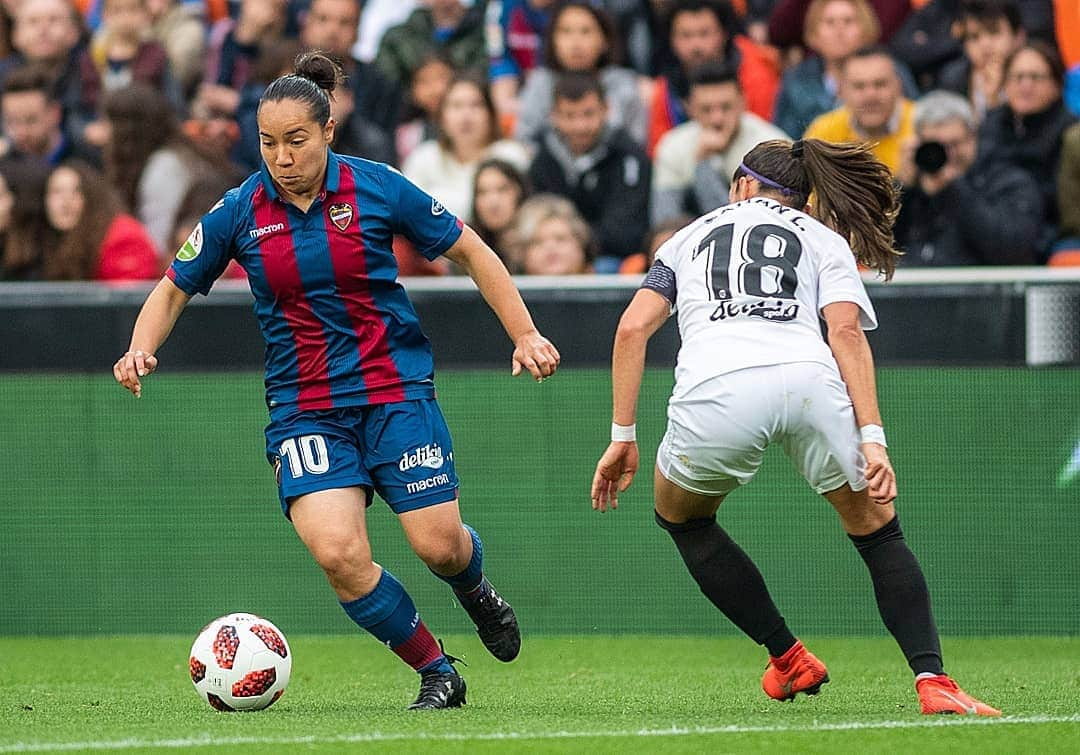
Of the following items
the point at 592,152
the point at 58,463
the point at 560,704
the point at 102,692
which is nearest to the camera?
the point at 560,704

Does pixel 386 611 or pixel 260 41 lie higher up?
pixel 260 41

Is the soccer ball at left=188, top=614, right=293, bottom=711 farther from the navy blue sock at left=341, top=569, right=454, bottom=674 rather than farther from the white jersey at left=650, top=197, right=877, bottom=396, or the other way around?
→ the white jersey at left=650, top=197, right=877, bottom=396

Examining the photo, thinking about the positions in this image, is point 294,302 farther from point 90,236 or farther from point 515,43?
point 515,43

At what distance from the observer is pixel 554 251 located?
10.4 m

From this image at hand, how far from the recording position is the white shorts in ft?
18.9

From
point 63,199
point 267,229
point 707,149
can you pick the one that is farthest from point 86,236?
point 267,229

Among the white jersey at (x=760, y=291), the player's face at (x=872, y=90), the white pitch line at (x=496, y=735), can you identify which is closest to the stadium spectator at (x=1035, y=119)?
the player's face at (x=872, y=90)

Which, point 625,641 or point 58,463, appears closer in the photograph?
point 625,641

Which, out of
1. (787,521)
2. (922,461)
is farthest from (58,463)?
(922,461)

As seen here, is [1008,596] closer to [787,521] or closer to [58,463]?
[787,521]

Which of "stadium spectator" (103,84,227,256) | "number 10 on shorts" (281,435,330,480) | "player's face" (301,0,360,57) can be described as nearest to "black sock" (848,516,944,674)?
"number 10 on shorts" (281,435,330,480)

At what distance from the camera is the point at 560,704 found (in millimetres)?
6625

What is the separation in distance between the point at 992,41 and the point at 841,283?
5520 millimetres

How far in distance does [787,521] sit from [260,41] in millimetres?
5655
